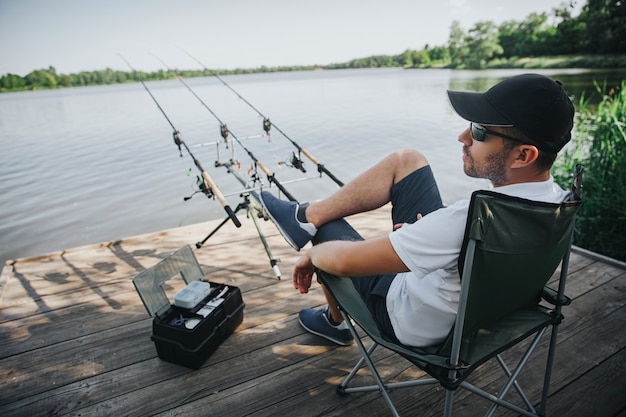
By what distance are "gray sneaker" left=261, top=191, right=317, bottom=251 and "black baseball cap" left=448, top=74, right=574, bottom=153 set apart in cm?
94

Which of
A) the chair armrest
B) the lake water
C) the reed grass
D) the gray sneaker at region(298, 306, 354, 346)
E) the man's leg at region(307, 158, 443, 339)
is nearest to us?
the chair armrest

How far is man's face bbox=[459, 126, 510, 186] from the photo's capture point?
1.09 m

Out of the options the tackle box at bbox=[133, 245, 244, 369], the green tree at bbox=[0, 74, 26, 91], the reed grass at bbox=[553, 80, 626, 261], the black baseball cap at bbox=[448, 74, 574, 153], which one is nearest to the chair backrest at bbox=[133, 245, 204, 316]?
the tackle box at bbox=[133, 245, 244, 369]

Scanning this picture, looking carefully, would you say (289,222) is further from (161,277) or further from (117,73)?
(117,73)

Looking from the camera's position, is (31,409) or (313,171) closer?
(31,409)

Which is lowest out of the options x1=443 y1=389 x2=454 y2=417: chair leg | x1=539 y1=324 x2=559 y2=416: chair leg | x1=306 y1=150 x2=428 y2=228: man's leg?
x1=539 y1=324 x2=559 y2=416: chair leg

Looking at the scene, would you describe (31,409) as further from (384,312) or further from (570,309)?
(570,309)

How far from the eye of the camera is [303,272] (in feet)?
5.18

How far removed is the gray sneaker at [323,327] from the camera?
1998 millimetres

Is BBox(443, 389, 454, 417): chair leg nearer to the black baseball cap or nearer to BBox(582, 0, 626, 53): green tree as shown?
the black baseball cap

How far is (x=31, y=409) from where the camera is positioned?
169 centimetres

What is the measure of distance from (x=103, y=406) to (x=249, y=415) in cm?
70

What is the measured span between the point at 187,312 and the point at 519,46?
200 ft

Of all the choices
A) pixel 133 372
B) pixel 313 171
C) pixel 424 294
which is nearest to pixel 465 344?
pixel 424 294
